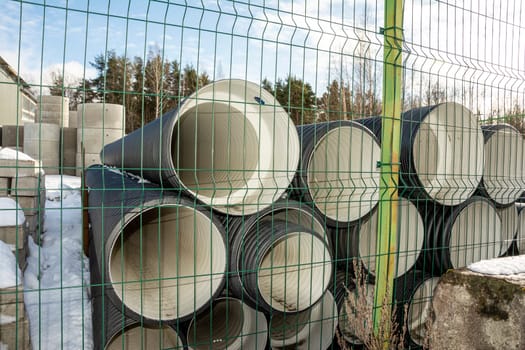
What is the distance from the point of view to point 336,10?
2.84m

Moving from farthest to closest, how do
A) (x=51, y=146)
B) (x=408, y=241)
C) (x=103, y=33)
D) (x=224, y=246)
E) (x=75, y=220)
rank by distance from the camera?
(x=51, y=146), (x=75, y=220), (x=408, y=241), (x=224, y=246), (x=103, y=33)

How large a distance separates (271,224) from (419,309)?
5.77ft

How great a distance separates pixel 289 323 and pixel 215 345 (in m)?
0.60

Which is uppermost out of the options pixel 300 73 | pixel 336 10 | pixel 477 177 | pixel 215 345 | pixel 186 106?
pixel 336 10

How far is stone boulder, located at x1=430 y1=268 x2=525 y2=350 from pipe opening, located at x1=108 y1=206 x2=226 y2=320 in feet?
4.14

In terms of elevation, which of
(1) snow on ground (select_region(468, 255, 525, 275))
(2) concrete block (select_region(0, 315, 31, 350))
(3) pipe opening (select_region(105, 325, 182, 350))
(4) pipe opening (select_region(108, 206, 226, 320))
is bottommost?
(3) pipe opening (select_region(105, 325, 182, 350))

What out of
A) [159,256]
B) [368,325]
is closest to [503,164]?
[368,325]

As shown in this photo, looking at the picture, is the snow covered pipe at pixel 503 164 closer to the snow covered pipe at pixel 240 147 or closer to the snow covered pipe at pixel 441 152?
the snow covered pipe at pixel 441 152

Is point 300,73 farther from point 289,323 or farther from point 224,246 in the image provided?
point 289,323

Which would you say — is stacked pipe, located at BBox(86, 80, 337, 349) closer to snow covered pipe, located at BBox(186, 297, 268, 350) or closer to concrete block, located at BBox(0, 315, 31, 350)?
snow covered pipe, located at BBox(186, 297, 268, 350)

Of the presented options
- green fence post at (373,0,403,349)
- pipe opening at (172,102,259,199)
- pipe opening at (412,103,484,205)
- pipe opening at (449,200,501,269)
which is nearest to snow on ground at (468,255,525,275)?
green fence post at (373,0,403,349)

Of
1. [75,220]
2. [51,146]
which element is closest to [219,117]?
[75,220]

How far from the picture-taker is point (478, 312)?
2.11 metres

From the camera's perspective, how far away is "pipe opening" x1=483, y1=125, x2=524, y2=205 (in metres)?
4.10
